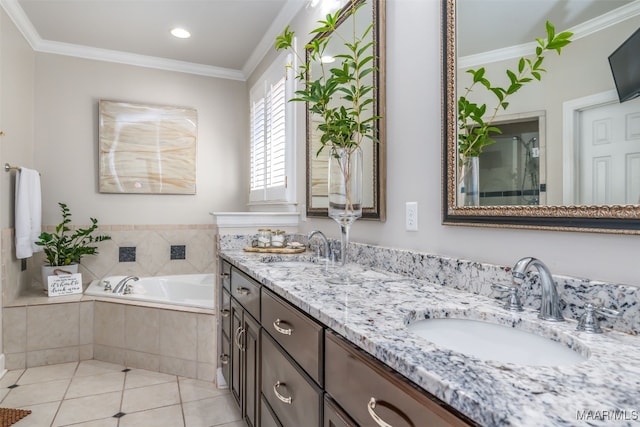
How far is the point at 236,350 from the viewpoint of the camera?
1960 mm

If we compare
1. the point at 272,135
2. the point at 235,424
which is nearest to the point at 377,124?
the point at 272,135

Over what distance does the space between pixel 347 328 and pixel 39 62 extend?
3987 millimetres

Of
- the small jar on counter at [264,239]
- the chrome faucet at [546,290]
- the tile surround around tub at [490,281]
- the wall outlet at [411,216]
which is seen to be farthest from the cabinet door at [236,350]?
the chrome faucet at [546,290]

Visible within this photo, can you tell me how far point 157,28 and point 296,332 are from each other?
9.87 ft

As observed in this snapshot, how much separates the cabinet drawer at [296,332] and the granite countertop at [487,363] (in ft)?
0.13

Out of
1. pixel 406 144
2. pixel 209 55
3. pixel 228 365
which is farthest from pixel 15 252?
pixel 406 144

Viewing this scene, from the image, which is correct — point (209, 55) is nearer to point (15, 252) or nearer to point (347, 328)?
point (15, 252)

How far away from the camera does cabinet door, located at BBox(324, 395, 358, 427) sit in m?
0.82

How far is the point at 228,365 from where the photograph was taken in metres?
2.23

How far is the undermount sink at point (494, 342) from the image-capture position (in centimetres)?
80

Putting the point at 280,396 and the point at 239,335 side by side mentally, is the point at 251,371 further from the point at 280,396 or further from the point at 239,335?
the point at 280,396

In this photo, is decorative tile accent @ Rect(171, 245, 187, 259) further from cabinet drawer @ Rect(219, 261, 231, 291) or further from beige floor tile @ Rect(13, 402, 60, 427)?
beige floor tile @ Rect(13, 402, 60, 427)

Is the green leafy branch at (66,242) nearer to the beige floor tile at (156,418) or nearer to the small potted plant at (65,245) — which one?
the small potted plant at (65,245)

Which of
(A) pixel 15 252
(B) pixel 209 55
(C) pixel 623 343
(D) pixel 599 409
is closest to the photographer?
(D) pixel 599 409
